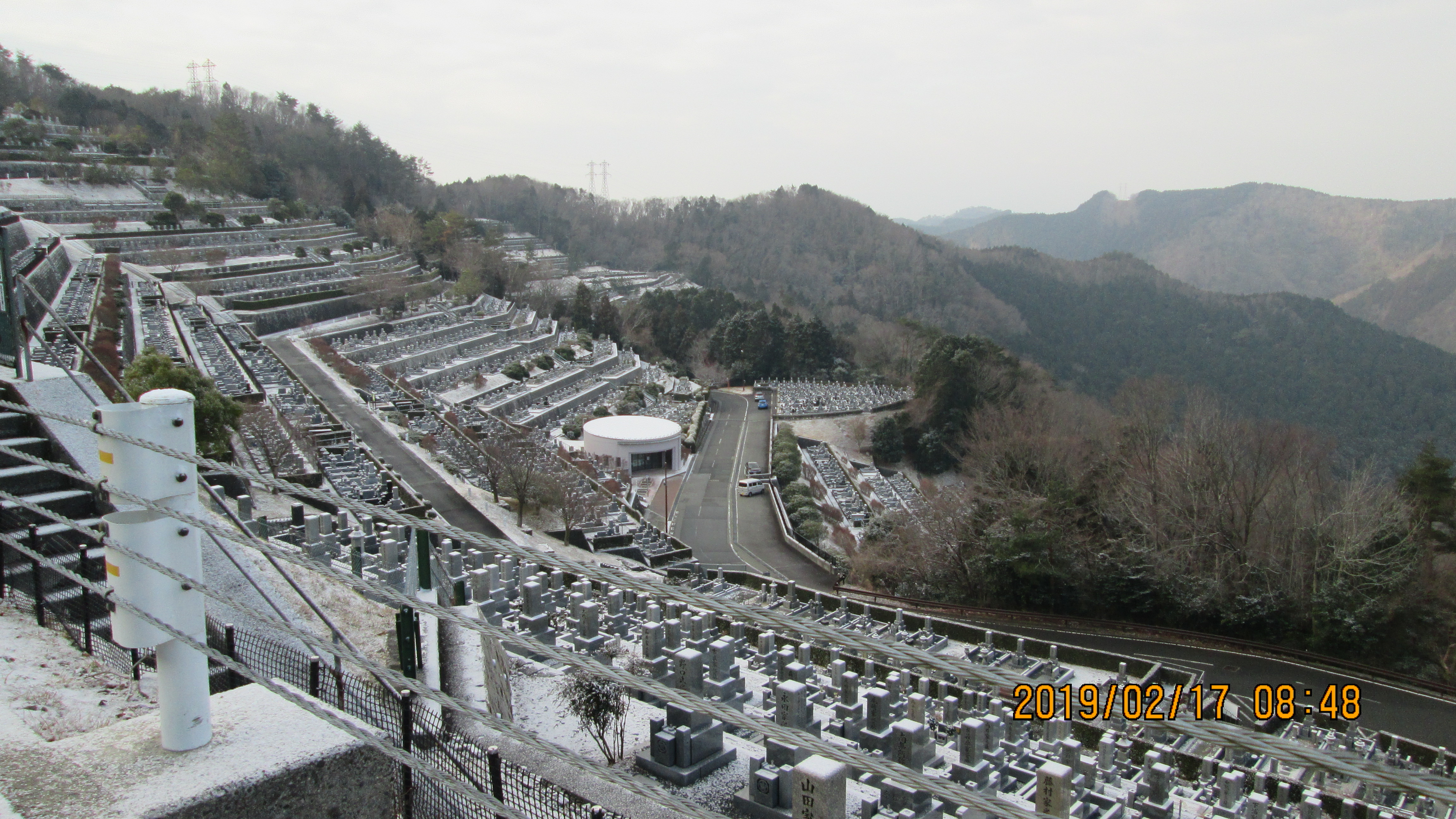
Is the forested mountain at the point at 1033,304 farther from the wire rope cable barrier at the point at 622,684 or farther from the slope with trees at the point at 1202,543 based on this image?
the wire rope cable barrier at the point at 622,684

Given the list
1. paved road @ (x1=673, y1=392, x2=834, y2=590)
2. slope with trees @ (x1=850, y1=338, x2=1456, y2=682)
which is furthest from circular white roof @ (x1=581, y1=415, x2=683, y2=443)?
slope with trees @ (x1=850, y1=338, x2=1456, y2=682)

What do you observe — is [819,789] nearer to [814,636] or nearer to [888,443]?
[814,636]

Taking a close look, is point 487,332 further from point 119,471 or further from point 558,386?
point 119,471

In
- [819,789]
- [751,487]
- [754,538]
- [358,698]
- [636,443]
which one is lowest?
[754,538]

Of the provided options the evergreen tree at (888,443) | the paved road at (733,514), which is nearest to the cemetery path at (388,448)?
the paved road at (733,514)

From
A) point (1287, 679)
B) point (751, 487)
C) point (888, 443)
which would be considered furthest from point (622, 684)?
point (888, 443)

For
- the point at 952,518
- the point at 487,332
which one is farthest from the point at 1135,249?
the point at 952,518

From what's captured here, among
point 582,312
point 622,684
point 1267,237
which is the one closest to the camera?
point 622,684

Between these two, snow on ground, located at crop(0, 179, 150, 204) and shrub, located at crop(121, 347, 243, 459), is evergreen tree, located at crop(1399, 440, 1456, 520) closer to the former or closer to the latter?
shrub, located at crop(121, 347, 243, 459)
